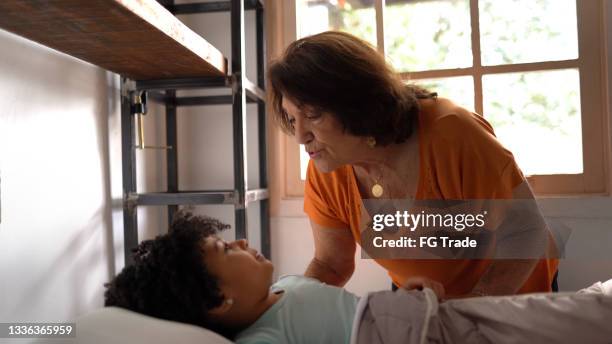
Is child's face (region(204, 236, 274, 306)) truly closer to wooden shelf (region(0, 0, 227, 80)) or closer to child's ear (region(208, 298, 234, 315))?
child's ear (region(208, 298, 234, 315))

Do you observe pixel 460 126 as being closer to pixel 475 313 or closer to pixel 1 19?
pixel 475 313

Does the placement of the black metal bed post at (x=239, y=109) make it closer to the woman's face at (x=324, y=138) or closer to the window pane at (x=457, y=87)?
the woman's face at (x=324, y=138)

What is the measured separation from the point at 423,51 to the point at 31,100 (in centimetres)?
122

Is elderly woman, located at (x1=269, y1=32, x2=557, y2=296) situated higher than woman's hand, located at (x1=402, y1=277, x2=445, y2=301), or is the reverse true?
elderly woman, located at (x1=269, y1=32, x2=557, y2=296)

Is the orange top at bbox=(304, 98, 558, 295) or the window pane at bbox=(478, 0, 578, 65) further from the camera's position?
the window pane at bbox=(478, 0, 578, 65)

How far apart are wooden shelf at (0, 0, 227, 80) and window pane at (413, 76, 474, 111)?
30.5 inches

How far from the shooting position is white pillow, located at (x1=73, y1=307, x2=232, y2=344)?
659 millimetres

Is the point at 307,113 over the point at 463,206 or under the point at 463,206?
over

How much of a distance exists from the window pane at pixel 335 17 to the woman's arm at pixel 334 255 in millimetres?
825

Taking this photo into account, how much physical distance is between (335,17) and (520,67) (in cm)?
66

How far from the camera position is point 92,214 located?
1251 mm

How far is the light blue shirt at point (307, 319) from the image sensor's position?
804 millimetres

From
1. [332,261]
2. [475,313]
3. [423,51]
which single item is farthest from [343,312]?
[423,51]

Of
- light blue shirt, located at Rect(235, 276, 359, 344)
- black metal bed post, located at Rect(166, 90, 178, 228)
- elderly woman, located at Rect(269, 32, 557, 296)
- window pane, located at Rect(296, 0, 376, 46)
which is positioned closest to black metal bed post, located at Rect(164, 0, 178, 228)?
black metal bed post, located at Rect(166, 90, 178, 228)
